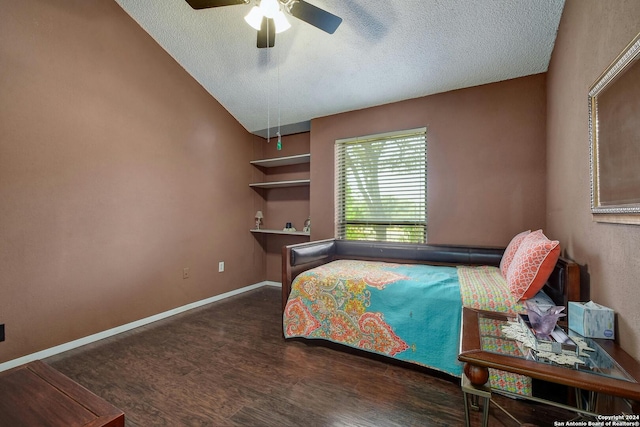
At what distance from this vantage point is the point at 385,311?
1.98 m

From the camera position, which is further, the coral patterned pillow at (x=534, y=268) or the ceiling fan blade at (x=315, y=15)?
the ceiling fan blade at (x=315, y=15)

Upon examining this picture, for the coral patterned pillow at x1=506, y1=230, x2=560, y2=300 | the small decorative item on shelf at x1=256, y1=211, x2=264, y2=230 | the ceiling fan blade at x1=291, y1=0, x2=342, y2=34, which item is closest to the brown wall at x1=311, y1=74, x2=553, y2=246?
the coral patterned pillow at x1=506, y1=230, x2=560, y2=300

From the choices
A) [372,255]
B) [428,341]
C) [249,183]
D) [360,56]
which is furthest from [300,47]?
[428,341]

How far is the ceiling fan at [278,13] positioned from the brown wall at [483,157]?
1.49 m

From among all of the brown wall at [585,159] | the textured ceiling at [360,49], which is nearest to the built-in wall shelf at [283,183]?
the textured ceiling at [360,49]

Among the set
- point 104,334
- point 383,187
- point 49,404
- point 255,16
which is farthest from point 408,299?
point 104,334

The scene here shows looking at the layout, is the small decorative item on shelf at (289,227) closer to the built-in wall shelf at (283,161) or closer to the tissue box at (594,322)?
the built-in wall shelf at (283,161)

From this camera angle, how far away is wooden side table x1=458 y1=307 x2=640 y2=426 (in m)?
0.80

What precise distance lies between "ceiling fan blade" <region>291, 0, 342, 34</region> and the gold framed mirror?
4.64 ft

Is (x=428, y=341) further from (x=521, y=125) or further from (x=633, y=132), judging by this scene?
(x=521, y=125)

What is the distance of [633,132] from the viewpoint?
40.2 inches

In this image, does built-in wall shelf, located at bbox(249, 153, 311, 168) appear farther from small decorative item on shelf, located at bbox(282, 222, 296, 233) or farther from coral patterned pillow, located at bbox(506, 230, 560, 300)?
coral patterned pillow, located at bbox(506, 230, 560, 300)

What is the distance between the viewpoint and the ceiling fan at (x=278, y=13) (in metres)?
1.69

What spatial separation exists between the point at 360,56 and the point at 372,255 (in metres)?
2.01
